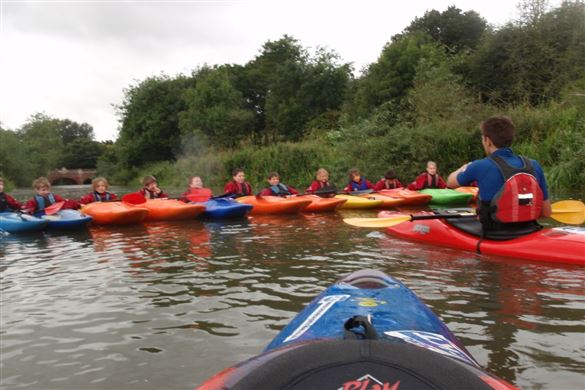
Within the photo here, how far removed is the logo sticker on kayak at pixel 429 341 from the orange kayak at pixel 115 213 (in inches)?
270

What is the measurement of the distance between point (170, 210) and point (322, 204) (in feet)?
8.92

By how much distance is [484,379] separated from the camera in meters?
1.24

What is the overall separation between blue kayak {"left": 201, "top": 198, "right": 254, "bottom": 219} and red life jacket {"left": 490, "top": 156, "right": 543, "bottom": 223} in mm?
4804

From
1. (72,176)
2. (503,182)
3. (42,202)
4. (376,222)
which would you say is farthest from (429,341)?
(72,176)

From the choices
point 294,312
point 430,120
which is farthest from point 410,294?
point 430,120

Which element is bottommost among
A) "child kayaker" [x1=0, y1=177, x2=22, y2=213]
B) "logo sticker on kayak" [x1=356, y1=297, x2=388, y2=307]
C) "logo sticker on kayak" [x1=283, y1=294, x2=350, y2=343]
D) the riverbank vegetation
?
"logo sticker on kayak" [x1=283, y1=294, x2=350, y2=343]

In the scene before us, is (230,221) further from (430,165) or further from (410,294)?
(410,294)

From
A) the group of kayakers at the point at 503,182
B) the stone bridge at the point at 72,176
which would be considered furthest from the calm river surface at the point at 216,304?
the stone bridge at the point at 72,176

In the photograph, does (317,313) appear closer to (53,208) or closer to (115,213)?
(115,213)

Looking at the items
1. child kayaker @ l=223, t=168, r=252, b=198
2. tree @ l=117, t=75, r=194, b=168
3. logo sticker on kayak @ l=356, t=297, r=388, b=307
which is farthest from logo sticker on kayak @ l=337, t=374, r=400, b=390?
tree @ l=117, t=75, r=194, b=168

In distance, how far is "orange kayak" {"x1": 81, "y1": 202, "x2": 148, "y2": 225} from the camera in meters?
8.17

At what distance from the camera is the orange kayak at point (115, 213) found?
26.8 ft

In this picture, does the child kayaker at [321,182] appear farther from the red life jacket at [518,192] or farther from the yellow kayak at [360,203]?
the red life jacket at [518,192]

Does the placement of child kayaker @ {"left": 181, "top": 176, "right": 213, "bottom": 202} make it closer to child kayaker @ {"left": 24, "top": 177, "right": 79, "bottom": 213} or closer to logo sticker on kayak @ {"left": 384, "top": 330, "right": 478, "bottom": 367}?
child kayaker @ {"left": 24, "top": 177, "right": 79, "bottom": 213}
